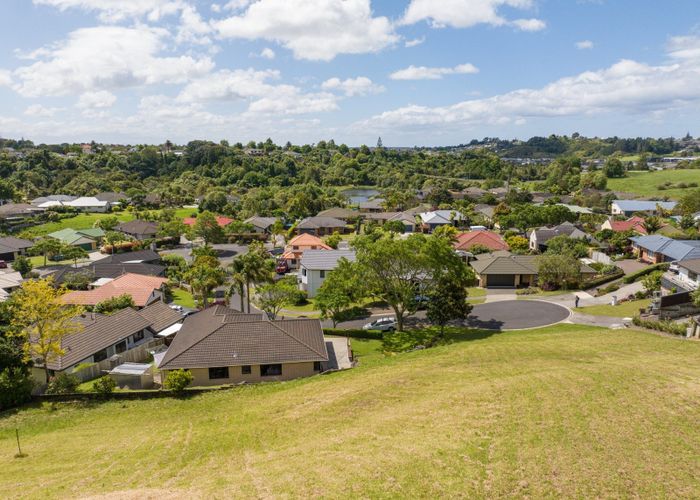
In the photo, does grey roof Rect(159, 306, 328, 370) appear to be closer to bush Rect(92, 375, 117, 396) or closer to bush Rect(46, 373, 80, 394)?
bush Rect(92, 375, 117, 396)

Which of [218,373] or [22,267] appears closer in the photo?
[218,373]

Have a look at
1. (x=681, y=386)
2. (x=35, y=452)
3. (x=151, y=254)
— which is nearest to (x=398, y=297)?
(x=681, y=386)

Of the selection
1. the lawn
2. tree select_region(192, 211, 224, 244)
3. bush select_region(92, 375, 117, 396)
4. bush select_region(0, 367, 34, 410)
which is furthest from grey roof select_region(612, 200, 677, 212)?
bush select_region(0, 367, 34, 410)

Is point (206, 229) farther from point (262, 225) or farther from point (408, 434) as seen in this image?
point (408, 434)

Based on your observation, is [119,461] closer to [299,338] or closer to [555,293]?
[299,338]

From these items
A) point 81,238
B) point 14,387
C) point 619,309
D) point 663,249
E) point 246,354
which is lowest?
point 619,309

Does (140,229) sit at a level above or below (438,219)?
above

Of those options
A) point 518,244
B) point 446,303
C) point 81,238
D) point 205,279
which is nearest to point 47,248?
point 81,238
